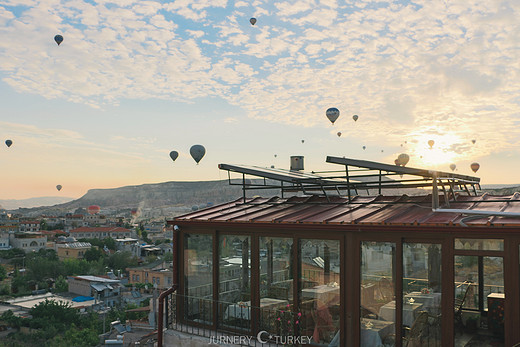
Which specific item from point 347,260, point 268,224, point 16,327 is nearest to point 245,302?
point 268,224

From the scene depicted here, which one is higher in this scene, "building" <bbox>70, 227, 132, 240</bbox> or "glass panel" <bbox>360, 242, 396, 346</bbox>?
"glass panel" <bbox>360, 242, 396, 346</bbox>

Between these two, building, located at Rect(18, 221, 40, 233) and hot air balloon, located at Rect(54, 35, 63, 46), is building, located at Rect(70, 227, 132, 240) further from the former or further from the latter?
hot air balloon, located at Rect(54, 35, 63, 46)

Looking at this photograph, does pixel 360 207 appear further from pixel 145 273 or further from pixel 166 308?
pixel 145 273

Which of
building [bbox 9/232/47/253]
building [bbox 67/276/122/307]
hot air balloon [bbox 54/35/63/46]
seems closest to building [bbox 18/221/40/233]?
building [bbox 9/232/47/253]

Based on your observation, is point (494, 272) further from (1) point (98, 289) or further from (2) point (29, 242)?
(2) point (29, 242)

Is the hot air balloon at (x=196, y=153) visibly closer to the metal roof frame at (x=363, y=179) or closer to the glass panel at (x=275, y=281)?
the metal roof frame at (x=363, y=179)
